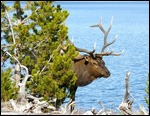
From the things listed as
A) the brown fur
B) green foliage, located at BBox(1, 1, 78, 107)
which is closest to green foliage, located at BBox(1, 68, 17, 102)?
green foliage, located at BBox(1, 1, 78, 107)

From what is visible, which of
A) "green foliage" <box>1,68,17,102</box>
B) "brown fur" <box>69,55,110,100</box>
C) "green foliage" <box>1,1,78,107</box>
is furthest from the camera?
"brown fur" <box>69,55,110,100</box>

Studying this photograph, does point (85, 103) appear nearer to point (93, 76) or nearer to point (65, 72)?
point (93, 76)

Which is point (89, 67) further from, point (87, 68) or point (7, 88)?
point (7, 88)

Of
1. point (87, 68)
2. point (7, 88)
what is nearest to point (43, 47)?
point (87, 68)

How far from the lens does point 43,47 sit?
1271 centimetres

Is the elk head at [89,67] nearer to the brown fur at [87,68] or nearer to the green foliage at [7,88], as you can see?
the brown fur at [87,68]

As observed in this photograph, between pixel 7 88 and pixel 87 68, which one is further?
pixel 87 68

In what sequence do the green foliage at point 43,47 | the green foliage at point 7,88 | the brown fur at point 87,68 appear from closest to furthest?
the green foliage at point 7,88
the green foliage at point 43,47
the brown fur at point 87,68

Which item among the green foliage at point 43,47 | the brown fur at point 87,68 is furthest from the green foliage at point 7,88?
the brown fur at point 87,68

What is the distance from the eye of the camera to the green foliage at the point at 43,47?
1194 centimetres

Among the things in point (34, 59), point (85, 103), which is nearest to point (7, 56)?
point (34, 59)

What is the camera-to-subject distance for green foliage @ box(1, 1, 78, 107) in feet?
39.2

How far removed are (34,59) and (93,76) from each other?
1.62 metres

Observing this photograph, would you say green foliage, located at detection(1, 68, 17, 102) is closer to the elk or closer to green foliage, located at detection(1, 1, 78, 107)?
green foliage, located at detection(1, 1, 78, 107)
